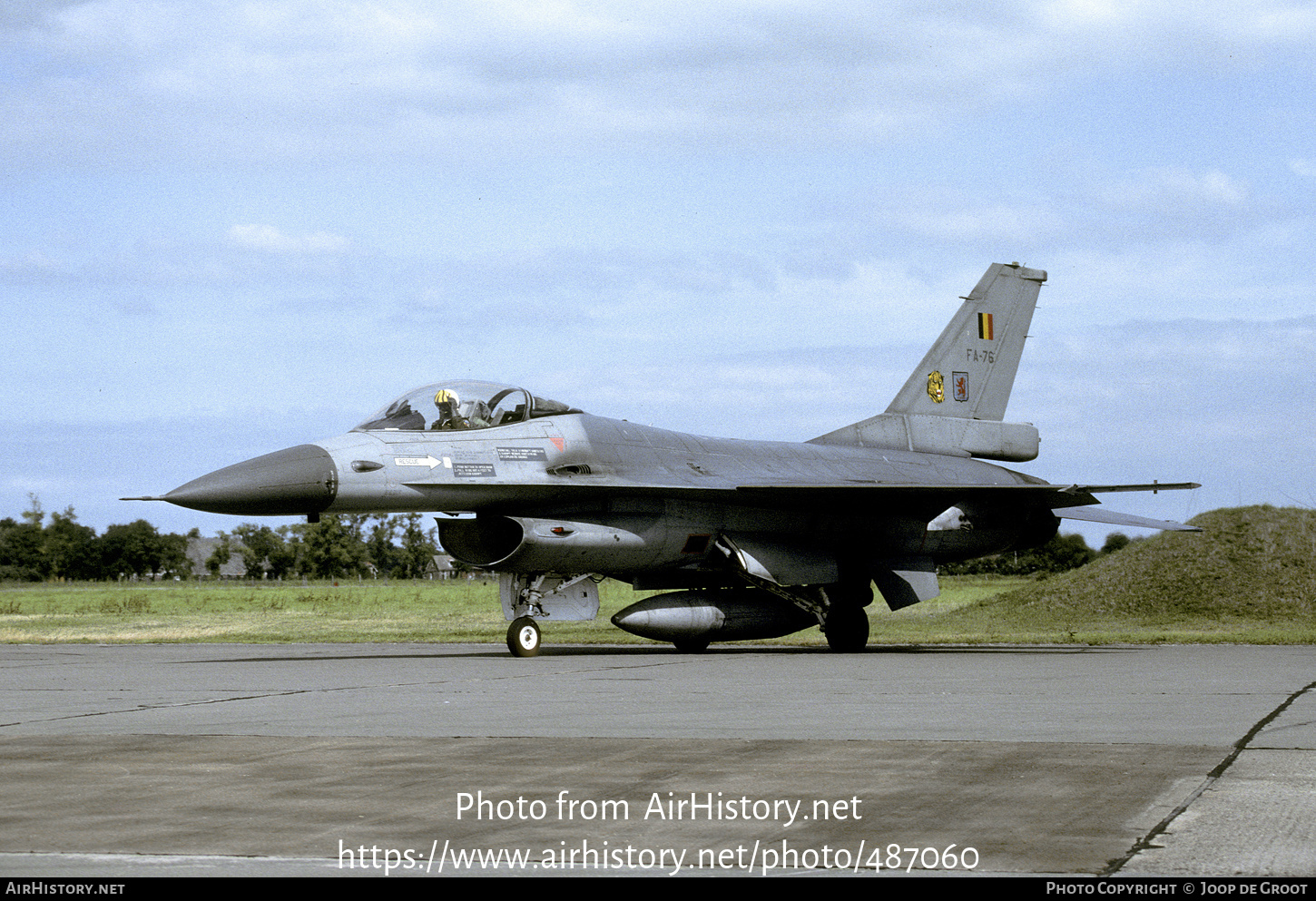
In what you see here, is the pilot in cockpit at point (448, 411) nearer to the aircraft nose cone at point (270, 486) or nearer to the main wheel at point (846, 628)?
the aircraft nose cone at point (270, 486)

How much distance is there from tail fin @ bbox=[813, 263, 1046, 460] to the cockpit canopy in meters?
6.76

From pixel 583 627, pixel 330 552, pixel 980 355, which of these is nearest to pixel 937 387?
pixel 980 355

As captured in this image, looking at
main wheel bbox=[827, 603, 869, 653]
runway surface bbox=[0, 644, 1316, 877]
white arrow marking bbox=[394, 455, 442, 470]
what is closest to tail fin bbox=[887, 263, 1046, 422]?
main wheel bbox=[827, 603, 869, 653]

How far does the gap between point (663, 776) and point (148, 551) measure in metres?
101

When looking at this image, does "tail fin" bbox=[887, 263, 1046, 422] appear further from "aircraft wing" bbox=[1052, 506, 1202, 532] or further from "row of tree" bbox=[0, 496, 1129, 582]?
"row of tree" bbox=[0, 496, 1129, 582]

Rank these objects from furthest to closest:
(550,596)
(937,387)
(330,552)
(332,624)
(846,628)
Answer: (330,552) < (332,624) < (937,387) < (846,628) < (550,596)

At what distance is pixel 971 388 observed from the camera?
73.2 feet

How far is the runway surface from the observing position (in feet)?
16.0

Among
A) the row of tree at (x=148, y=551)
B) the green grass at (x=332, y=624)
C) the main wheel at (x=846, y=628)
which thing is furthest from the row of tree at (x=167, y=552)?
the main wheel at (x=846, y=628)

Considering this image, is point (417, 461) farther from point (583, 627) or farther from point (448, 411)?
point (583, 627)

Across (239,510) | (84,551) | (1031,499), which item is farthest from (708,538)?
(84,551)

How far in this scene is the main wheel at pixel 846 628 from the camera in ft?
64.3

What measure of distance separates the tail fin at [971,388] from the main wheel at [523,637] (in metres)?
7.13

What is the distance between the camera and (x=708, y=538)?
1861cm
